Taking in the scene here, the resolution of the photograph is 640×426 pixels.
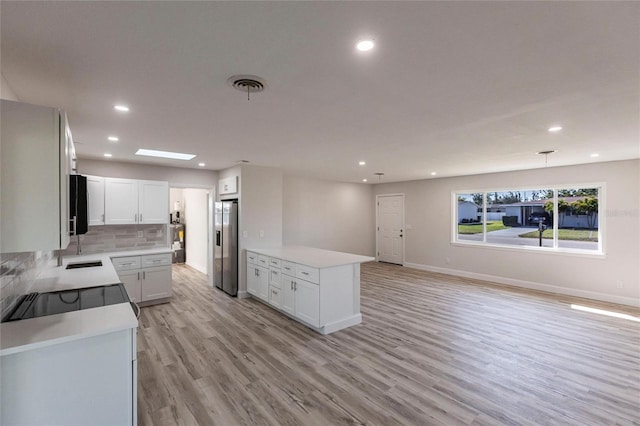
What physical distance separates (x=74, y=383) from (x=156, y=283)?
11.6ft

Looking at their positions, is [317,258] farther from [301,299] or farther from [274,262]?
[274,262]

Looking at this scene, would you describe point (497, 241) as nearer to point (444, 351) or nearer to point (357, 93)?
point (444, 351)

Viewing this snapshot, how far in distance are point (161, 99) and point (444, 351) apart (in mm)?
3671

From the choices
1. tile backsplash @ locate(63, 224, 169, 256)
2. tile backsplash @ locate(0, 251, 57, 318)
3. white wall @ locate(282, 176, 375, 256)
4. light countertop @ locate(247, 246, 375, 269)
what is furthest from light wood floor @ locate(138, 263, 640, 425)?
white wall @ locate(282, 176, 375, 256)

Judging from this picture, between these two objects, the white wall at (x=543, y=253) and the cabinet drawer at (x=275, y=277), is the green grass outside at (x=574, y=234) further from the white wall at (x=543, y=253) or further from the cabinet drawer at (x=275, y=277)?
the cabinet drawer at (x=275, y=277)

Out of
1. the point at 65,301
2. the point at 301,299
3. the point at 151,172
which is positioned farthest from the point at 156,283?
the point at 65,301

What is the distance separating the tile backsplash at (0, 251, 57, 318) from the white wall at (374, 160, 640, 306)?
7.38m

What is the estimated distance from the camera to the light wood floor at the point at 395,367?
7.47 ft

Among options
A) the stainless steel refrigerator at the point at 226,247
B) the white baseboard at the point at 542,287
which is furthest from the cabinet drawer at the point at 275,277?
the white baseboard at the point at 542,287

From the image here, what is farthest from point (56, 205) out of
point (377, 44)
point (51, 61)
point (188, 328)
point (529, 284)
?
point (529, 284)

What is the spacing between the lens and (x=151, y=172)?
17.7 ft

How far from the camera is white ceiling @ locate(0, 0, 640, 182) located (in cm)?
132

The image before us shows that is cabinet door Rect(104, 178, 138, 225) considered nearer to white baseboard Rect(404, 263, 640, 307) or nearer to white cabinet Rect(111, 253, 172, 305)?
white cabinet Rect(111, 253, 172, 305)

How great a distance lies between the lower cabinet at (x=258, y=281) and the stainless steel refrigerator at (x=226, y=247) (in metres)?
0.31
